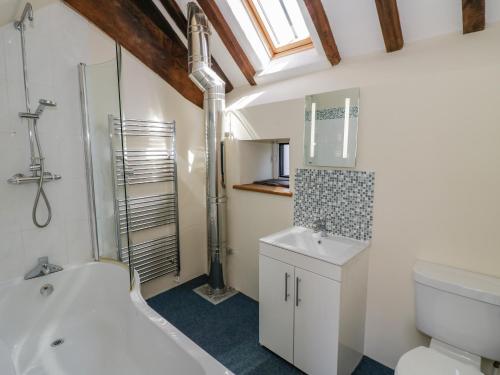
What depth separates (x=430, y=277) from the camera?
1486 mm

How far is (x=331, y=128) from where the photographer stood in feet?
6.52

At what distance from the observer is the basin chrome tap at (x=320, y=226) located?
6.62 ft

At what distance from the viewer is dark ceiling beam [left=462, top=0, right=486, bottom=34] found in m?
1.47

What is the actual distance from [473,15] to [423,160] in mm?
841

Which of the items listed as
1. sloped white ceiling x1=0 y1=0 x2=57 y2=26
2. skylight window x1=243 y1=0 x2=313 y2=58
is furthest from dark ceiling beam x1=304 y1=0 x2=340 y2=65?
sloped white ceiling x1=0 y1=0 x2=57 y2=26

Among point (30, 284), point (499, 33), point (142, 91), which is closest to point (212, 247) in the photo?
point (30, 284)

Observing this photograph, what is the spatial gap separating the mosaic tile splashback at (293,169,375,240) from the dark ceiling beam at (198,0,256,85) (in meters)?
1.15

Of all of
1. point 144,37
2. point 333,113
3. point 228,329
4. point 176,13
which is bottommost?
point 228,329

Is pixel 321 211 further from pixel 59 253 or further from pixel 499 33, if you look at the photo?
pixel 59 253

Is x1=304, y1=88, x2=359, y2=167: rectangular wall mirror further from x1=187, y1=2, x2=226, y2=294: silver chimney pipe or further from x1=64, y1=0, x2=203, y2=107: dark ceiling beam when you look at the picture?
x1=64, y1=0, x2=203, y2=107: dark ceiling beam

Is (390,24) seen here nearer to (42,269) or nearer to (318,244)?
(318,244)

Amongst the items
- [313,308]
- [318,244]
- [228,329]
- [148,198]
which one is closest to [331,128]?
[318,244]

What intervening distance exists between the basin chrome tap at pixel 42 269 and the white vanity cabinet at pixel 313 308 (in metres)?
1.52

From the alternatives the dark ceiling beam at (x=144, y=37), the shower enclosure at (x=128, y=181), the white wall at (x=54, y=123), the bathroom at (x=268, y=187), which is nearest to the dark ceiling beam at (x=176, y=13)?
the bathroom at (x=268, y=187)
